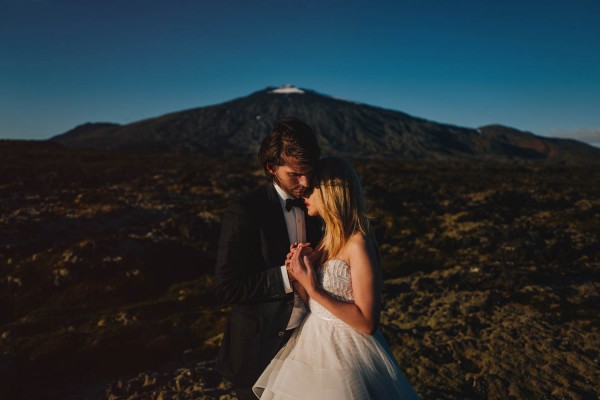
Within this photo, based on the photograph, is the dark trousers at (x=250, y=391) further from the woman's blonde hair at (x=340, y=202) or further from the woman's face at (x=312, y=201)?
the woman's face at (x=312, y=201)

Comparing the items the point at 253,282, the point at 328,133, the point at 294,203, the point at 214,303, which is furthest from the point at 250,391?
the point at 328,133

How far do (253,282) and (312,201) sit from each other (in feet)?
2.27

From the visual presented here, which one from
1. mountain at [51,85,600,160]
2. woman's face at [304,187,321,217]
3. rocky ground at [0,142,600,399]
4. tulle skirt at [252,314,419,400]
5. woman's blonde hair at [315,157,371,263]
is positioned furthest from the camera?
mountain at [51,85,600,160]

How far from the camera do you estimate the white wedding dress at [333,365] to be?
2.35 metres

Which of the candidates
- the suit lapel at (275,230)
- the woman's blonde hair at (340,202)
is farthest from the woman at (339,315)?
the suit lapel at (275,230)

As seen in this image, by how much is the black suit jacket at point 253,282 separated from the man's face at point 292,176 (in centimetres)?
14

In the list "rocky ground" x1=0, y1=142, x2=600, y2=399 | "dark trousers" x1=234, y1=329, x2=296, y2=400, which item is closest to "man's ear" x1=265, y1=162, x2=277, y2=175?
"dark trousers" x1=234, y1=329, x2=296, y2=400

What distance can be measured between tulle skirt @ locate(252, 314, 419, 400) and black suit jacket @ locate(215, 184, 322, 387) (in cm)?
17

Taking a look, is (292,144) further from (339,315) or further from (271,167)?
(339,315)

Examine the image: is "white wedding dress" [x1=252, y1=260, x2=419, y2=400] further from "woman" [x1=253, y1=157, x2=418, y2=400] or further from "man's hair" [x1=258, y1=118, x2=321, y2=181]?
"man's hair" [x1=258, y1=118, x2=321, y2=181]

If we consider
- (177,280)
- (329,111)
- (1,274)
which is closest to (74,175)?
(1,274)

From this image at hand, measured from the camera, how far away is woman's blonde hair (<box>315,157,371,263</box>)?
248 cm

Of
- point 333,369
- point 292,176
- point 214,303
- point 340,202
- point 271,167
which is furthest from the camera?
point 214,303

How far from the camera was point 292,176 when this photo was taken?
103 inches
